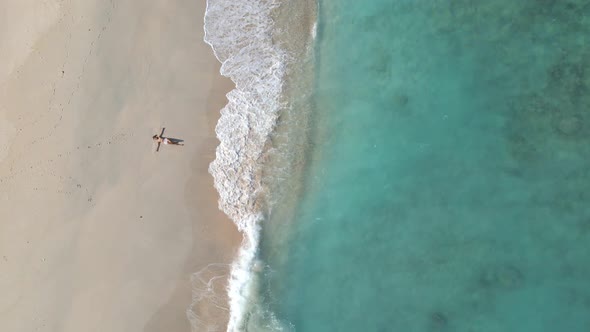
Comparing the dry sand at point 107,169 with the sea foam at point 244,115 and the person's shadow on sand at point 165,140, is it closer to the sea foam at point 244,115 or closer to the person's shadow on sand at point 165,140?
the person's shadow on sand at point 165,140

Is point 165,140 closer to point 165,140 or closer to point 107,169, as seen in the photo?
point 165,140

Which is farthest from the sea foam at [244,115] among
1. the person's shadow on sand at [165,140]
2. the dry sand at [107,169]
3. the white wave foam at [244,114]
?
the person's shadow on sand at [165,140]

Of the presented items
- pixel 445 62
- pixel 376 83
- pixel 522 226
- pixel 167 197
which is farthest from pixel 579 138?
pixel 167 197

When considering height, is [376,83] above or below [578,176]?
above

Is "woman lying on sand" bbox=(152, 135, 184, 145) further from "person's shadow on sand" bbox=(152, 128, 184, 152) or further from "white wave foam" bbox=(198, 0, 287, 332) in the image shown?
"white wave foam" bbox=(198, 0, 287, 332)

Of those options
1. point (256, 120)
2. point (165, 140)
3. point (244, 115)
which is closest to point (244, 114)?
point (244, 115)

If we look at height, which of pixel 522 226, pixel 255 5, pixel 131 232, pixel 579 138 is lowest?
pixel 131 232

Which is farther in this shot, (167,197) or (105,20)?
(105,20)

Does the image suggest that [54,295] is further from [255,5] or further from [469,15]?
[469,15]
